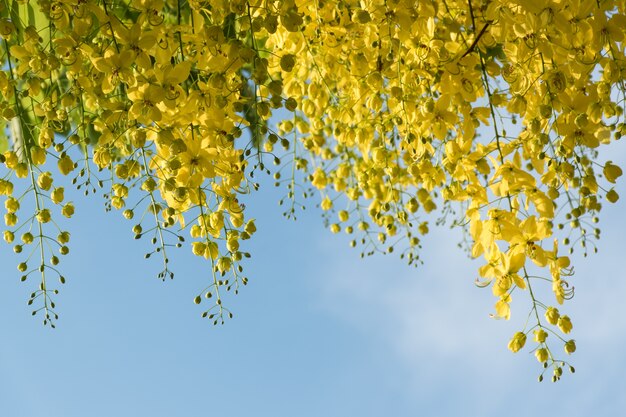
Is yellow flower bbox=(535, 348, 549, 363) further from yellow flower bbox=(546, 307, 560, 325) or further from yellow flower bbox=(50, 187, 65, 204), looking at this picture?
yellow flower bbox=(50, 187, 65, 204)

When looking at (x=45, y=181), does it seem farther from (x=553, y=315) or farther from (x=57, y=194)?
(x=553, y=315)

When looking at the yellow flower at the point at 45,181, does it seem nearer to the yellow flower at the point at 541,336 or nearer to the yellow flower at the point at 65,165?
the yellow flower at the point at 65,165

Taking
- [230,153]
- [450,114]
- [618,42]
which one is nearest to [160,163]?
[230,153]

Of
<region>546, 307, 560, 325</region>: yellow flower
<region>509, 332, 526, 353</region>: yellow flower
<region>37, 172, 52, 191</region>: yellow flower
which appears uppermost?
<region>37, 172, 52, 191</region>: yellow flower

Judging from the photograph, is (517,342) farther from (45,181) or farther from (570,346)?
(45,181)

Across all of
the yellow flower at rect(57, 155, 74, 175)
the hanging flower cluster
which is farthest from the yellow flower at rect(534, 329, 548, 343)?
the yellow flower at rect(57, 155, 74, 175)

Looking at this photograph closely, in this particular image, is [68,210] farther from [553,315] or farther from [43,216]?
[553,315]

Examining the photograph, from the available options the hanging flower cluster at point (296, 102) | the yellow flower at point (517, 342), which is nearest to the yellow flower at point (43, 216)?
the hanging flower cluster at point (296, 102)

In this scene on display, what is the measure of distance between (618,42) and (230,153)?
0.63m

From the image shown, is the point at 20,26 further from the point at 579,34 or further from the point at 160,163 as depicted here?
the point at 579,34

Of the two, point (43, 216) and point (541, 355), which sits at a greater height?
point (43, 216)

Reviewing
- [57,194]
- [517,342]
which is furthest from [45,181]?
[517,342]

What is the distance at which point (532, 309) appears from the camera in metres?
1.23

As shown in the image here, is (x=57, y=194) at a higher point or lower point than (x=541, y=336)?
higher
